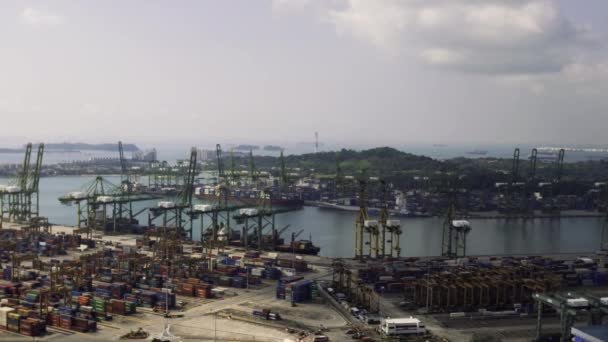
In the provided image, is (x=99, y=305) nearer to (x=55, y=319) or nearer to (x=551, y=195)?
(x=55, y=319)

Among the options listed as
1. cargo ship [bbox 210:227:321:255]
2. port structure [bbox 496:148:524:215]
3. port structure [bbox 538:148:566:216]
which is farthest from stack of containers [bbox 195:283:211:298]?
port structure [bbox 538:148:566:216]

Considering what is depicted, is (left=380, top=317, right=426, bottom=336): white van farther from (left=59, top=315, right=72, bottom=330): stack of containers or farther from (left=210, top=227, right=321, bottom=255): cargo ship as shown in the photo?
(left=210, top=227, right=321, bottom=255): cargo ship

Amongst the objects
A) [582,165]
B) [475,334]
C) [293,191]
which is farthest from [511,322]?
[582,165]

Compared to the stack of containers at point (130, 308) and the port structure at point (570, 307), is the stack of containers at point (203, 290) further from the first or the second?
the port structure at point (570, 307)

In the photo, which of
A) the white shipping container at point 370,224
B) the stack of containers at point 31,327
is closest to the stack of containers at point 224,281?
the stack of containers at point 31,327

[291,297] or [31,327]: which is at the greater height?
[291,297]

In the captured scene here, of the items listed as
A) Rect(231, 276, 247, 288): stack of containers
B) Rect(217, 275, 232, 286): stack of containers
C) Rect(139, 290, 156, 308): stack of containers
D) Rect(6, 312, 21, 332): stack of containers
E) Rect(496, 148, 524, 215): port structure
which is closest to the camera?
Rect(6, 312, 21, 332): stack of containers

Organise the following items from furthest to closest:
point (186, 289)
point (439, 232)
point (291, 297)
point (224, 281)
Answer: point (439, 232) < point (224, 281) < point (186, 289) < point (291, 297)

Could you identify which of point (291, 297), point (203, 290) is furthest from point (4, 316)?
point (291, 297)
